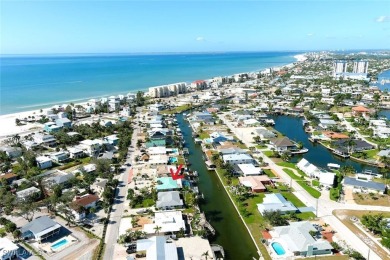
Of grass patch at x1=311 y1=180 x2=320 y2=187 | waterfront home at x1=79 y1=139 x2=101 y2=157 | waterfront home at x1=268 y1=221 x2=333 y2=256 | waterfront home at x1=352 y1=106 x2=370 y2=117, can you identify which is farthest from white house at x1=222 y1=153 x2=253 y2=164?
waterfront home at x1=352 y1=106 x2=370 y2=117

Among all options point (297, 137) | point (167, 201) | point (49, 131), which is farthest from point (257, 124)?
point (49, 131)

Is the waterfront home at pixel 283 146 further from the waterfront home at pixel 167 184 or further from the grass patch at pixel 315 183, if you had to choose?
the waterfront home at pixel 167 184

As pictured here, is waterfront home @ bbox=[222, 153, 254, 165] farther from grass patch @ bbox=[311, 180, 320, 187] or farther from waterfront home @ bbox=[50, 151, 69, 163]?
waterfront home @ bbox=[50, 151, 69, 163]

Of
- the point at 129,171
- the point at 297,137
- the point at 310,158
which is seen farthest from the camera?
the point at 297,137

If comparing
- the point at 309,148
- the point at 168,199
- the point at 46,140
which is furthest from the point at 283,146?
the point at 46,140

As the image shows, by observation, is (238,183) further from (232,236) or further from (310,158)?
(310,158)

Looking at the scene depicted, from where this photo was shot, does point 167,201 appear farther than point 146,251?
Yes
